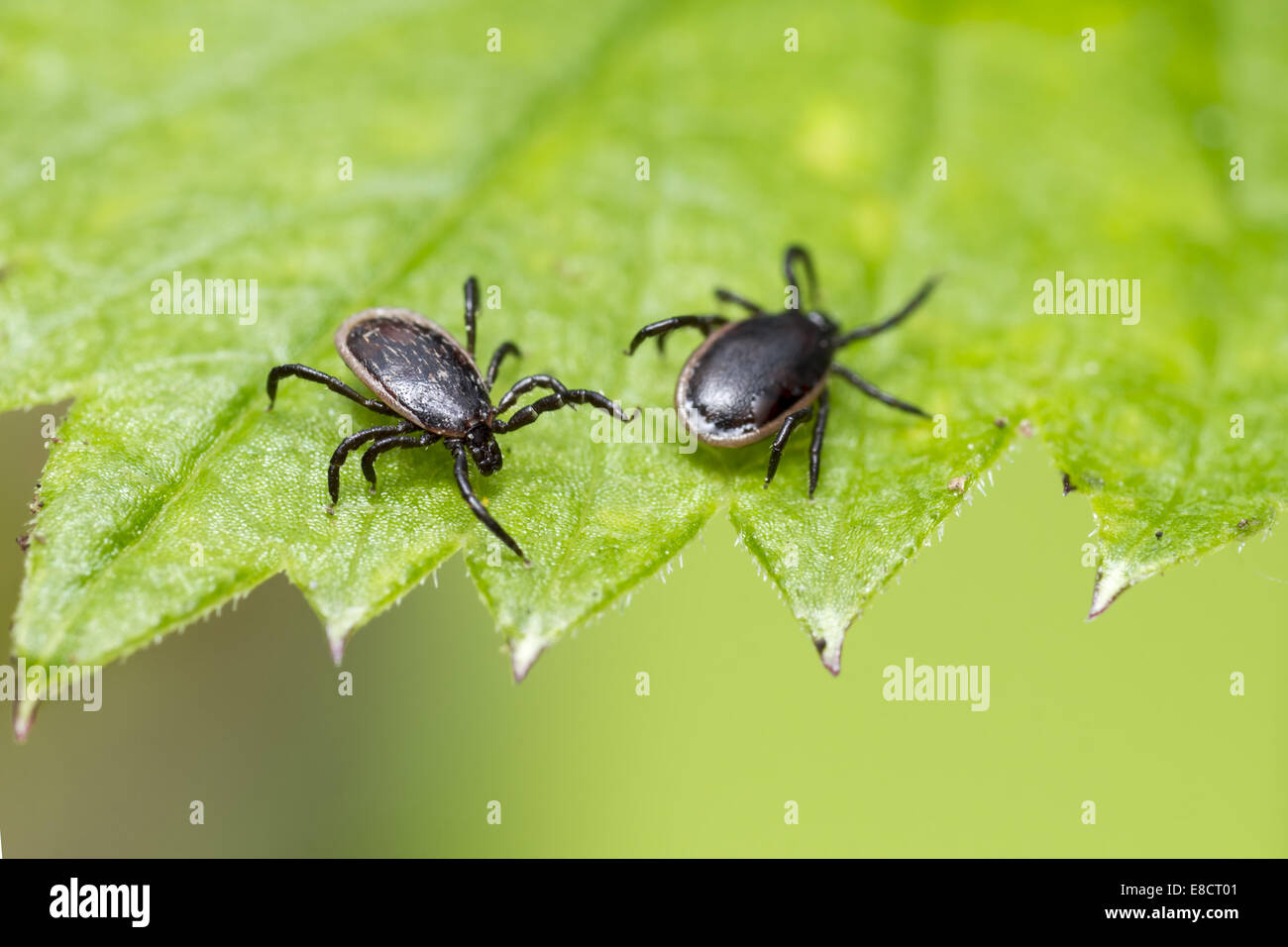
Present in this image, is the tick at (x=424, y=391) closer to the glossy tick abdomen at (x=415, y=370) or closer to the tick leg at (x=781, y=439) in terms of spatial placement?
the glossy tick abdomen at (x=415, y=370)

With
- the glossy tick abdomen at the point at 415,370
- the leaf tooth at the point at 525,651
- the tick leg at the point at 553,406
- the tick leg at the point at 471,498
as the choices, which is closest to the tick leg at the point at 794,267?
the tick leg at the point at 553,406

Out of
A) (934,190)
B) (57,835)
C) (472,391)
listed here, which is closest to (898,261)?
(934,190)

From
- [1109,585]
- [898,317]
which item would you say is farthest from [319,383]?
[1109,585]

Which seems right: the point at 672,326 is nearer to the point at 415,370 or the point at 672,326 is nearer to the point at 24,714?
the point at 415,370

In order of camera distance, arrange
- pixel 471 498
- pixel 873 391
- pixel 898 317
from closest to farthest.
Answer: pixel 471 498
pixel 873 391
pixel 898 317

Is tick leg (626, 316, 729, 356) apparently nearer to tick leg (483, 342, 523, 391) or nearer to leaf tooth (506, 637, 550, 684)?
tick leg (483, 342, 523, 391)

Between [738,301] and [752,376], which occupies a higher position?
[738,301]
